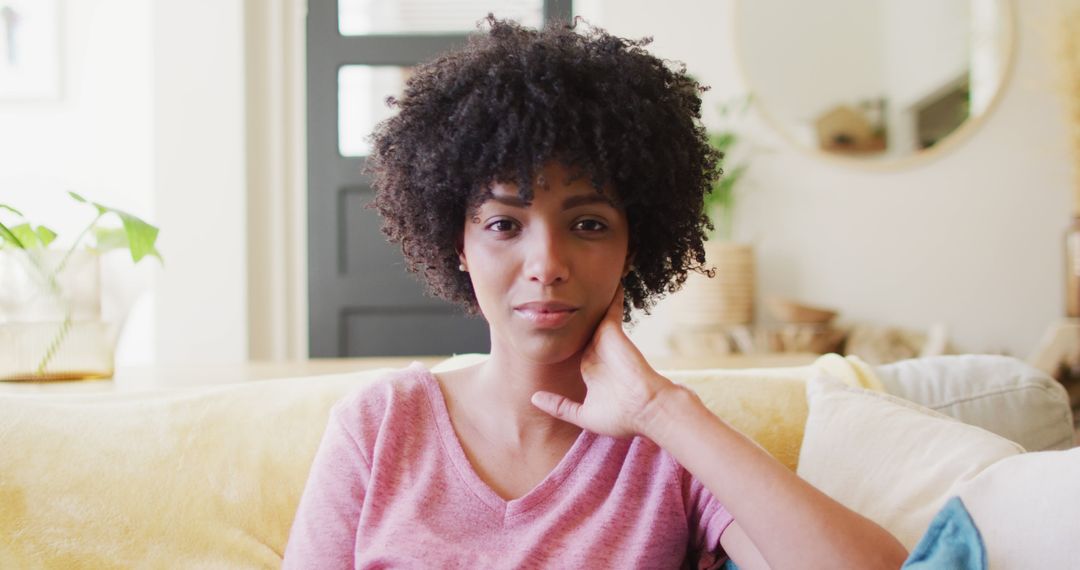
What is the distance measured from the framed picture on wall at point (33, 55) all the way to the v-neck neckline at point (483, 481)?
4.45 m

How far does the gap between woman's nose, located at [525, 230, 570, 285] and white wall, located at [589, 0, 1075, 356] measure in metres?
2.93

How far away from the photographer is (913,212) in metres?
4.00

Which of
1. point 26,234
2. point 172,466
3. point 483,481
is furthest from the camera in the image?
point 26,234

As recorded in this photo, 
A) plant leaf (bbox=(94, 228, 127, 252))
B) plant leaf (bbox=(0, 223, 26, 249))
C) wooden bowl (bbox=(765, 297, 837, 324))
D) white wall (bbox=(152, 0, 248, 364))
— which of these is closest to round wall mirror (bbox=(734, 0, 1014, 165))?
wooden bowl (bbox=(765, 297, 837, 324))

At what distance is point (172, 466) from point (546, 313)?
0.61 meters

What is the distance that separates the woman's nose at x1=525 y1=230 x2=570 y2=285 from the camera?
3.43 ft

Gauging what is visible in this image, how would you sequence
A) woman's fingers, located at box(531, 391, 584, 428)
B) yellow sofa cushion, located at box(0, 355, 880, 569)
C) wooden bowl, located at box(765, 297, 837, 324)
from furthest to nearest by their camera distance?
wooden bowl, located at box(765, 297, 837, 324) < yellow sofa cushion, located at box(0, 355, 880, 569) < woman's fingers, located at box(531, 391, 584, 428)

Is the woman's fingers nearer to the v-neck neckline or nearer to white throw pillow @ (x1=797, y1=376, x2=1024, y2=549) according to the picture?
the v-neck neckline

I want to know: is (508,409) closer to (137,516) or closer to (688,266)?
(688,266)

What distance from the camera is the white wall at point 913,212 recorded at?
3.98 meters

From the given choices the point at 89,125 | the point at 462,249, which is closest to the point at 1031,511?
the point at 462,249

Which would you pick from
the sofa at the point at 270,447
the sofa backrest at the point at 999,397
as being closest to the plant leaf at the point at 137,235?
the sofa at the point at 270,447

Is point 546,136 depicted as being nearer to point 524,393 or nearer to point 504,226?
point 504,226

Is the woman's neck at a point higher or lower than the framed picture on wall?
lower
